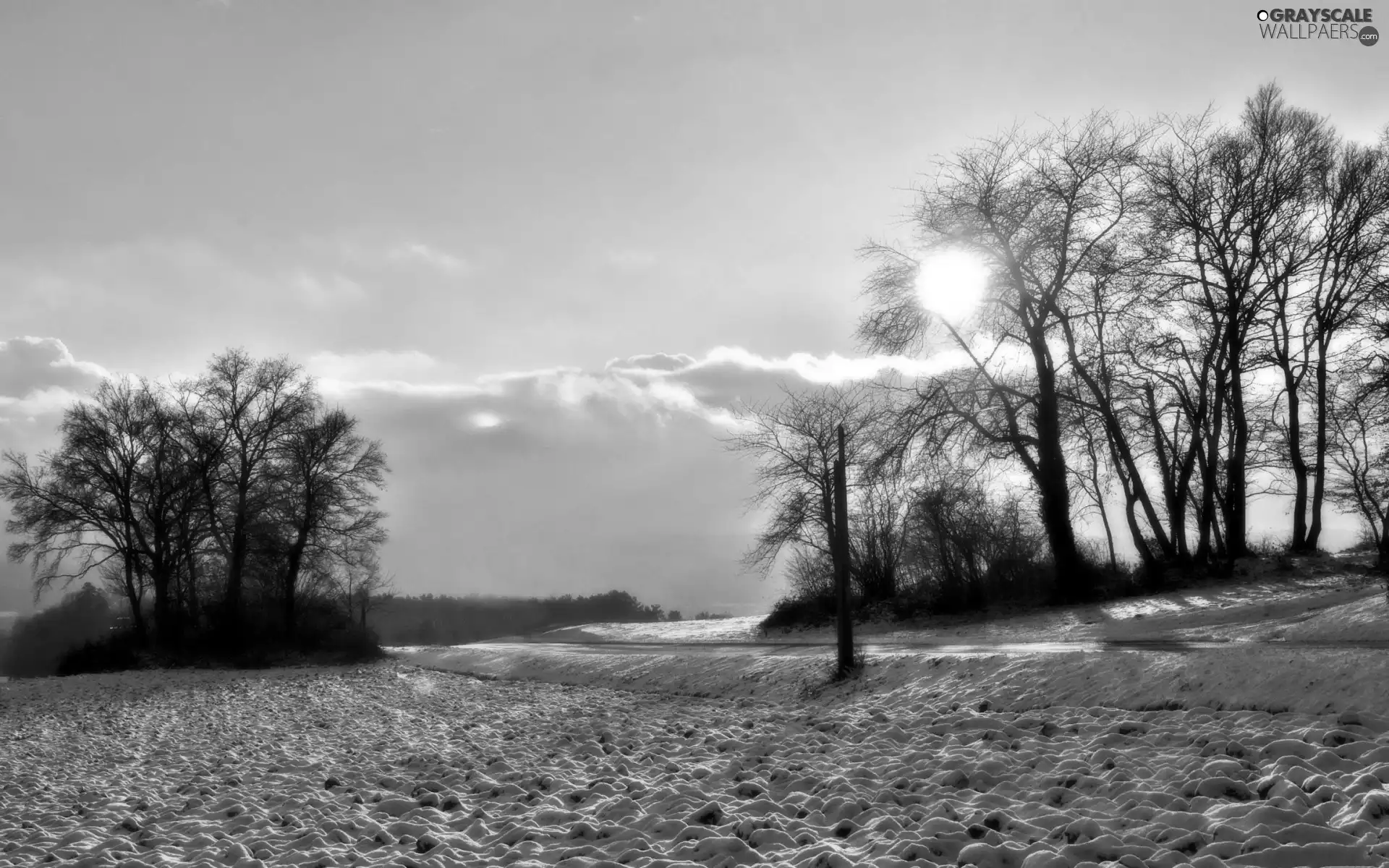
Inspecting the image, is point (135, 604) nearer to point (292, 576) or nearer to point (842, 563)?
point (292, 576)

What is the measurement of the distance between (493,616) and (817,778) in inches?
2504

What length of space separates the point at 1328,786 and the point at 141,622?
42.5 meters

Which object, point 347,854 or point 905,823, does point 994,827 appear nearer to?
point 905,823

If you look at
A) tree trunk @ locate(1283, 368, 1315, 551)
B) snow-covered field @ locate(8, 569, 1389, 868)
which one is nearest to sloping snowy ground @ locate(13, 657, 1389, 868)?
snow-covered field @ locate(8, 569, 1389, 868)

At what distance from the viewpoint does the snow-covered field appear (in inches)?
272

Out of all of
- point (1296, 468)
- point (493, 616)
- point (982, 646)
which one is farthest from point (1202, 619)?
point (493, 616)

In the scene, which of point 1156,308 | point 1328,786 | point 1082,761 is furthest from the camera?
point 1156,308

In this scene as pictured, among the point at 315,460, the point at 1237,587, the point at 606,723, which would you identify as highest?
the point at 315,460

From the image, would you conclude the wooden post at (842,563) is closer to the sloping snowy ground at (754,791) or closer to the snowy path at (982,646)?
the snowy path at (982,646)

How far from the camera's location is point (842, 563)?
59.0 ft

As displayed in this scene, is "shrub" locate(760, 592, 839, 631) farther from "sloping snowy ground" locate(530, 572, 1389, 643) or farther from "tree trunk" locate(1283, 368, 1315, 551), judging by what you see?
"tree trunk" locate(1283, 368, 1315, 551)

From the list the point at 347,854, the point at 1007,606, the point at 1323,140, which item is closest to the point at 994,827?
the point at 347,854

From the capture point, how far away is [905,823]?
7.59 meters

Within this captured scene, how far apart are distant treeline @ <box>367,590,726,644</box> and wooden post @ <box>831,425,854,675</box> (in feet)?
132
